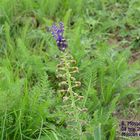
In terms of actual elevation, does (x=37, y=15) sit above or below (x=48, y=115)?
above

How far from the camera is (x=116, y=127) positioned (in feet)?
7.59

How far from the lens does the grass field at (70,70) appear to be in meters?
2.25

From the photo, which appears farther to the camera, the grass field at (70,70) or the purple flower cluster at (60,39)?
the grass field at (70,70)

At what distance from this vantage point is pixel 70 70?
8.78ft

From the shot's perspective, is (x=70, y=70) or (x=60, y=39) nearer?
(x=60, y=39)

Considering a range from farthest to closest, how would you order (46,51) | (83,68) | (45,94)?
(46,51) → (83,68) → (45,94)

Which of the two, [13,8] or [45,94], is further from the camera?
[13,8]

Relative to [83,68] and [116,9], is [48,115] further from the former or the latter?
[116,9]

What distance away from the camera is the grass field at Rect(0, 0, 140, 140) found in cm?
225

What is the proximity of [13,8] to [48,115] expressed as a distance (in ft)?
4.54

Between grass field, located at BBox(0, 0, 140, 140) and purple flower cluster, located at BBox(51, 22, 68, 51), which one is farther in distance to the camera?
grass field, located at BBox(0, 0, 140, 140)

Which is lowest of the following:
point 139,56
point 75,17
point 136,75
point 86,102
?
point 86,102

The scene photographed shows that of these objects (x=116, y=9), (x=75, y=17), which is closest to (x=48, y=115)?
(x=75, y=17)

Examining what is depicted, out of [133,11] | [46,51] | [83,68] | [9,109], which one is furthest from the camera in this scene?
[133,11]
